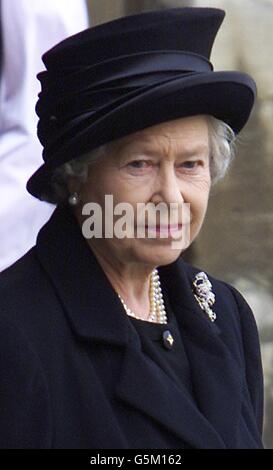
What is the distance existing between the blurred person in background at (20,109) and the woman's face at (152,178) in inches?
27.3

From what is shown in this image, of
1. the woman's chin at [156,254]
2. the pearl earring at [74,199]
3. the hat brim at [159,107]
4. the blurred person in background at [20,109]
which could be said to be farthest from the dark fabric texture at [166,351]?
the blurred person in background at [20,109]

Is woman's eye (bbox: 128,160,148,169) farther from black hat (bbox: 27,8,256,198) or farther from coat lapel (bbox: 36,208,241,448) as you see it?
coat lapel (bbox: 36,208,241,448)

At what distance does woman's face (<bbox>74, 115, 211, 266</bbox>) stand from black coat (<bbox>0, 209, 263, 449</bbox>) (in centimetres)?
9

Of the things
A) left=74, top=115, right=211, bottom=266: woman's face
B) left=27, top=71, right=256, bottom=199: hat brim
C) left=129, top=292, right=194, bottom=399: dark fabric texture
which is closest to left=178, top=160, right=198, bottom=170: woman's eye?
left=74, top=115, right=211, bottom=266: woman's face

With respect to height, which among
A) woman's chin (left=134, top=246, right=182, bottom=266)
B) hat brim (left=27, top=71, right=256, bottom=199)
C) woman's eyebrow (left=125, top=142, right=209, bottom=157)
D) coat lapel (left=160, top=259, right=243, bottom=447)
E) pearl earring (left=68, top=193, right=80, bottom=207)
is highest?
hat brim (left=27, top=71, right=256, bottom=199)

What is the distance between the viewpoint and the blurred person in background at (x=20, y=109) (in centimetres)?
371

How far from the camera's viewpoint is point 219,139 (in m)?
3.13

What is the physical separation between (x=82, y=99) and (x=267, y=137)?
239 centimetres

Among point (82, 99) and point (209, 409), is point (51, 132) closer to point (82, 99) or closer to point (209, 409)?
point (82, 99)

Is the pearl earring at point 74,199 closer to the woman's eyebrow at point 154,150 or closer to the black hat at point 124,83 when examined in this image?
the black hat at point 124,83

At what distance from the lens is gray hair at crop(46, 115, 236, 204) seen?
299 centimetres

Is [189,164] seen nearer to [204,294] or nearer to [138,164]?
[138,164]
